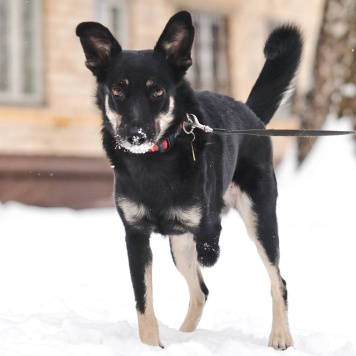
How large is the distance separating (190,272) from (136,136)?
1639mm

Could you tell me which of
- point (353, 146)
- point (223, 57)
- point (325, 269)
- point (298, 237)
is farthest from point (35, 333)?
point (223, 57)

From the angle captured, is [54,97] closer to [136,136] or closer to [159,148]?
[159,148]

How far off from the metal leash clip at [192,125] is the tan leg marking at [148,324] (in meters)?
0.79

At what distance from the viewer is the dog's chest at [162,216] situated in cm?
462

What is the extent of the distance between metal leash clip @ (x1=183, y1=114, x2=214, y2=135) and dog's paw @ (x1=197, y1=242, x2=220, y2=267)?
2.09ft

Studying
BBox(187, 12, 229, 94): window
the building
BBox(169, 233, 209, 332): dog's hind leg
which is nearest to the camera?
BBox(169, 233, 209, 332): dog's hind leg

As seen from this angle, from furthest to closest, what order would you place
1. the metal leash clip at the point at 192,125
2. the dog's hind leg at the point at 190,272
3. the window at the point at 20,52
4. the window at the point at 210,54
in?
the window at the point at 210,54, the window at the point at 20,52, the dog's hind leg at the point at 190,272, the metal leash clip at the point at 192,125

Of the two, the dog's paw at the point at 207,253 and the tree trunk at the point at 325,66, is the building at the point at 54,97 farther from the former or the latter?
the dog's paw at the point at 207,253

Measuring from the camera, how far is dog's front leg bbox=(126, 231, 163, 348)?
4.70 metres

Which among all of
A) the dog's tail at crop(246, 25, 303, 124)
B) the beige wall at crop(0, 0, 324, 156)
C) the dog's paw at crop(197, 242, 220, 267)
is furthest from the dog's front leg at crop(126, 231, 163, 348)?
A: the beige wall at crop(0, 0, 324, 156)

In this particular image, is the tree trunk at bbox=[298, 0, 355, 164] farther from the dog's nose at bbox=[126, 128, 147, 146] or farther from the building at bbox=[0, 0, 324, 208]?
the dog's nose at bbox=[126, 128, 147, 146]

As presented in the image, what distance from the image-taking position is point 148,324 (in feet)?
15.4

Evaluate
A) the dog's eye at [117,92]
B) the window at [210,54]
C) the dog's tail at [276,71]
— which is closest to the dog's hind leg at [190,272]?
the dog's tail at [276,71]

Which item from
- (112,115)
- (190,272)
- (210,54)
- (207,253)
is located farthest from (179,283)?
(210,54)
